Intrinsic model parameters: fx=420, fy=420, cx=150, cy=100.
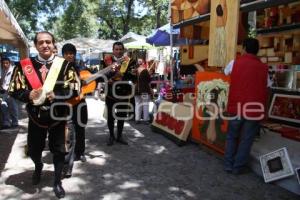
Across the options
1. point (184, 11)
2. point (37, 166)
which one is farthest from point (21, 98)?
point (184, 11)

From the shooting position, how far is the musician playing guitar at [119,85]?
734 cm

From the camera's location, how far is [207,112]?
721 cm

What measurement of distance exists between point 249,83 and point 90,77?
7.29ft

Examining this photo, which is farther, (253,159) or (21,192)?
(253,159)

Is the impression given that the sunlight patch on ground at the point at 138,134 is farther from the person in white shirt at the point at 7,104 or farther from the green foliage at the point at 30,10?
the green foliage at the point at 30,10

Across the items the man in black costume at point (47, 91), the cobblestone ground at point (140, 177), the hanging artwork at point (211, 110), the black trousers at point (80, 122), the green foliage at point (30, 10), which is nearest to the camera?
the man in black costume at point (47, 91)

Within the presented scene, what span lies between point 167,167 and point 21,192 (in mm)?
2181

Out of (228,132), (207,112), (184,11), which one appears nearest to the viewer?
(228,132)

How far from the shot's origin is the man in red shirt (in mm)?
5742

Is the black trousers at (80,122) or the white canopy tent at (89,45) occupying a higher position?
the white canopy tent at (89,45)

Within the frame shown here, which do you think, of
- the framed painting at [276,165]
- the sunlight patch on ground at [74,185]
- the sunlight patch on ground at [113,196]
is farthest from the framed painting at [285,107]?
the sunlight patch on ground at [74,185]

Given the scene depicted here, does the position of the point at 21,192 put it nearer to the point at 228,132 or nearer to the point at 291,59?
the point at 228,132

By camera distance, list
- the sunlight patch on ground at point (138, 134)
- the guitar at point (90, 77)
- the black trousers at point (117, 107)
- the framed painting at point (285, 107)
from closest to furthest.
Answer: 1. the guitar at point (90, 77)
2. the black trousers at point (117, 107)
3. the framed painting at point (285, 107)
4. the sunlight patch on ground at point (138, 134)

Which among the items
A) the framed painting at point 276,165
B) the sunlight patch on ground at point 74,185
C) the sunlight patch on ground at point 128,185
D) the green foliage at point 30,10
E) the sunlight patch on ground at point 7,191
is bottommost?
the sunlight patch on ground at point 128,185
